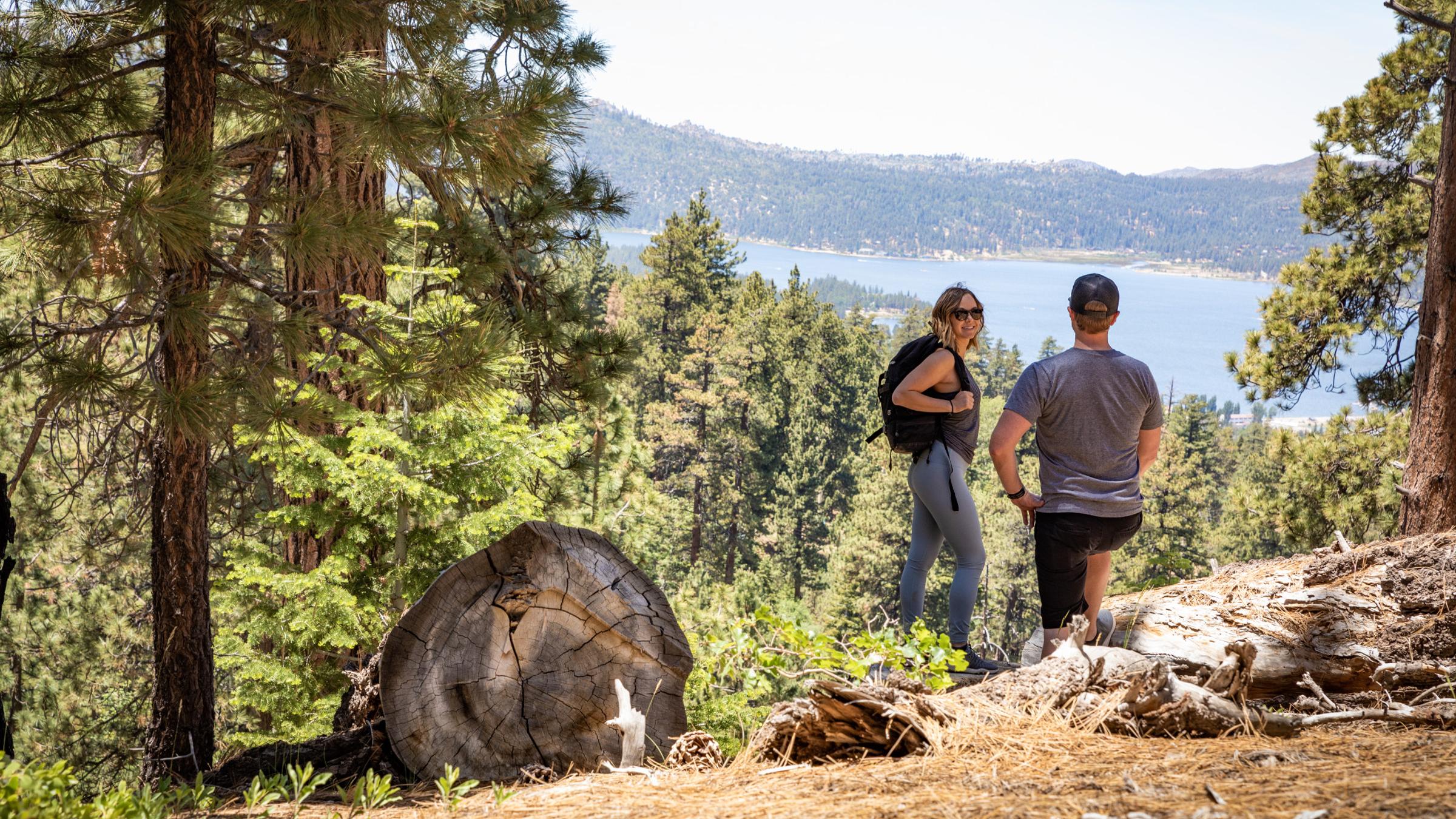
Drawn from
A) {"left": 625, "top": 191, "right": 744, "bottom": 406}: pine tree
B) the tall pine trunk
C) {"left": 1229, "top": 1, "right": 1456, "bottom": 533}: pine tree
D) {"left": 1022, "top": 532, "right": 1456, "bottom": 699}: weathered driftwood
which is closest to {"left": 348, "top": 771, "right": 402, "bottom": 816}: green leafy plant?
the tall pine trunk

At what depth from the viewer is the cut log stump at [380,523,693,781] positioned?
2.82 m

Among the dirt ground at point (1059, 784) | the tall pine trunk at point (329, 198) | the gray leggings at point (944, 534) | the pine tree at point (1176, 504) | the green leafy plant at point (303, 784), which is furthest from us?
the pine tree at point (1176, 504)

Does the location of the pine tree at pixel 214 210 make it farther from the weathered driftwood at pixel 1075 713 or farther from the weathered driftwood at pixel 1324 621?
the weathered driftwood at pixel 1324 621

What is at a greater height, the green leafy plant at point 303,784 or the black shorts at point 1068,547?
the black shorts at point 1068,547

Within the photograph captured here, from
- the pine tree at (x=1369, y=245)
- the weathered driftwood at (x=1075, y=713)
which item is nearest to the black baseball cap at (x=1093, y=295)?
the weathered driftwood at (x=1075, y=713)

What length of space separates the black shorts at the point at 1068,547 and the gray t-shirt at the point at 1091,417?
1.4 inches

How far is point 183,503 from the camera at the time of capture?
12.3ft

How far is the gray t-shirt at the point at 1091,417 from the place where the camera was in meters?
Result: 3.05

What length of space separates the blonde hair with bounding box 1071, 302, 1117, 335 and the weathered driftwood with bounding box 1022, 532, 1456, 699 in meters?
Answer: 1.12

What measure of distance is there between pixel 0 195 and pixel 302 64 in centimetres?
126

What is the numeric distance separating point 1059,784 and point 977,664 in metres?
1.63

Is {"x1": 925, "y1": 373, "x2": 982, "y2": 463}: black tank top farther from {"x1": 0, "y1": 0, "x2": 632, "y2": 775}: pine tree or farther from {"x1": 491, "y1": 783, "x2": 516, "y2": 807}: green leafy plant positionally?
{"x1": 491, "y1": 783, "x2": 516, "y2": 807}: green leafy plant

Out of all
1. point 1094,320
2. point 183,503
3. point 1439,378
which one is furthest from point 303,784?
point 1439,378

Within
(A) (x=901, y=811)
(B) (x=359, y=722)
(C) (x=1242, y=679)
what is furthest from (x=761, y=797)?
(B) (x=359, y=722)
